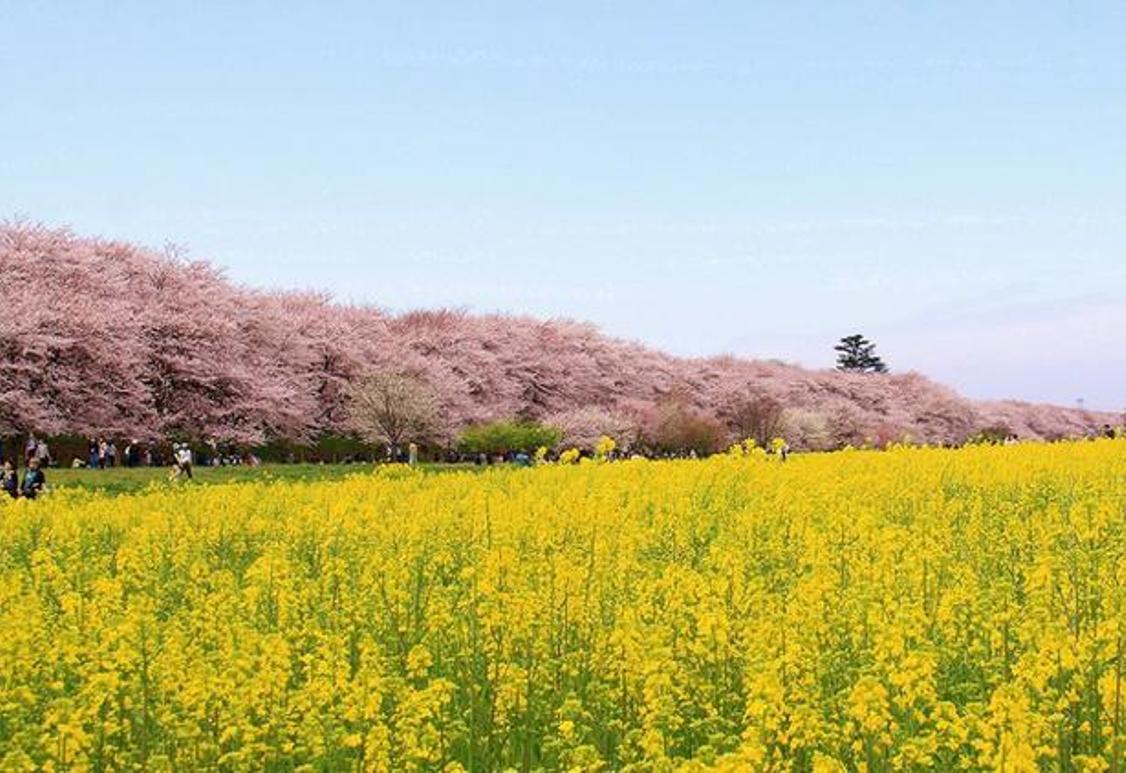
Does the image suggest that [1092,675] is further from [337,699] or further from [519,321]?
[519,321]

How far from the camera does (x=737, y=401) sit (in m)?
84.1

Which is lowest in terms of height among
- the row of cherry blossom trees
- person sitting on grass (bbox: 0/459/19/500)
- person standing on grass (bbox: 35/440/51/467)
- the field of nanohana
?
the field of nanohana

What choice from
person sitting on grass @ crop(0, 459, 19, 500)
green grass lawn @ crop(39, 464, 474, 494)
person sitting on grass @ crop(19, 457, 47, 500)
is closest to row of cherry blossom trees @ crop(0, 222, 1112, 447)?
green grass lawn @ crop(39, 464, 474, 494)

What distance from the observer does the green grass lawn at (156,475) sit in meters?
33.4

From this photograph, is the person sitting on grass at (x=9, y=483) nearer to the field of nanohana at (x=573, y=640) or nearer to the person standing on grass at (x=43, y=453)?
the person standing on grass at (x=43, y=453)

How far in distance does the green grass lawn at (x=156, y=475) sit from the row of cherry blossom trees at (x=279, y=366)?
6241 millimetres

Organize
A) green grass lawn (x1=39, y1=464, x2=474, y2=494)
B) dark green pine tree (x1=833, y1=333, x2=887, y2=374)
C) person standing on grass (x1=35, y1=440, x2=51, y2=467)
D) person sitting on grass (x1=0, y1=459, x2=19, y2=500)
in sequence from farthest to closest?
dark green pine tree (x1=833, y1=333, x2=887, y2=374), person standing on grass (x1=35, y1=440, x2=51, y2=467), green grass lawn (x1=39, y1=464, x2=474, y2=494), person sitting on grass (x1=0, y1=459, x2=19, y2=500)

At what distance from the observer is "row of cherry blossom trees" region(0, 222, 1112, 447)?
45.0m

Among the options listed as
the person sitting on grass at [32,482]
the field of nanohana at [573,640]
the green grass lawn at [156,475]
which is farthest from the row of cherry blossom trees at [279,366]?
the field of nanohana at [573,640]

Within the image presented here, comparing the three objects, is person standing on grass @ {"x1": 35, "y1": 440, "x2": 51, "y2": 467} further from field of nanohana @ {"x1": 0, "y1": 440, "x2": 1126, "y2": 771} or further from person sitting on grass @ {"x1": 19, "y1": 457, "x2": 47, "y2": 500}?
field of nanohana @ {"x1": 0, "y1": 440, "x2": 1126, "y2": 771}

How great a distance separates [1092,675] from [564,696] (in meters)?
3.57

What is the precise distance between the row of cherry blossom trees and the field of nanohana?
2894cm

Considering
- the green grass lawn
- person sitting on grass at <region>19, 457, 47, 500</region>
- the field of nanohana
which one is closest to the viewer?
the field of nanohana

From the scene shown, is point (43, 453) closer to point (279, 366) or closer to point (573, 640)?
point (279, 366)
